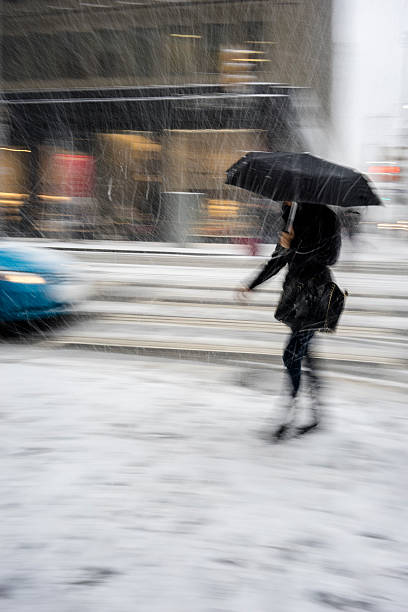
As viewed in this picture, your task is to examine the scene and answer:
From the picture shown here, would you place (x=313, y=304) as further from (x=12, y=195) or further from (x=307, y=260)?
(x=12, y=195)

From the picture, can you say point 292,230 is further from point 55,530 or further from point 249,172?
point 55,530

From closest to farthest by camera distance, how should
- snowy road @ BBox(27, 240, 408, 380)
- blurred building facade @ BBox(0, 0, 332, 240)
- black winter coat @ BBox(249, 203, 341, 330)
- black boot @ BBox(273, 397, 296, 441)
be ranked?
black winter coat @ BBox(249, 203, 341, 330), black boot @ BBox(273, 397, 296, 441), snowy road @ BBox(27, 240, 408, 380), blurred building facade @ BBox(0, 0, 332, 240)

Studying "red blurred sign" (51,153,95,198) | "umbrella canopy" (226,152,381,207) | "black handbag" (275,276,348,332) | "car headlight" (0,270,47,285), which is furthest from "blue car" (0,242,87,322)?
"red blurred sign" (51,153,95,198)

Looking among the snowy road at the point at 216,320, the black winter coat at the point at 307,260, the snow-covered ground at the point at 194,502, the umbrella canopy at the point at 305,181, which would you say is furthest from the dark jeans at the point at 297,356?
the snowy road at the point at 216,320

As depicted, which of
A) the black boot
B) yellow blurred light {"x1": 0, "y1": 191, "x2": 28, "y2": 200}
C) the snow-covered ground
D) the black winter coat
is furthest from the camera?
yellow blurred light {"x1": 0, "y1": 191, "x2": 28, "y2": 200}

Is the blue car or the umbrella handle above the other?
the umbrella handle

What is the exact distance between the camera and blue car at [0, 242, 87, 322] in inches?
263

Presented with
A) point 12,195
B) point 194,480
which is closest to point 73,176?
point 12,195

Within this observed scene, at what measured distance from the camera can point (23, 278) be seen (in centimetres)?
673

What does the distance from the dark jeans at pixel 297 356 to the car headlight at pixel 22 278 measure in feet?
12.5

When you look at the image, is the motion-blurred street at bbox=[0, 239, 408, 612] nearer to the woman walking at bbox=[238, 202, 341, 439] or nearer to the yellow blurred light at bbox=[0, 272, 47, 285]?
the yellow blurred light at bbox=[0, 272, 47, 285]

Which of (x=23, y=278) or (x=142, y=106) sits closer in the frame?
(x=23, y=278)

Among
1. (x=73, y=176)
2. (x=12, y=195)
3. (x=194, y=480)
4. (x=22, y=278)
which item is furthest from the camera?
(x=12, y=195)

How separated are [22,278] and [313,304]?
161 inches
